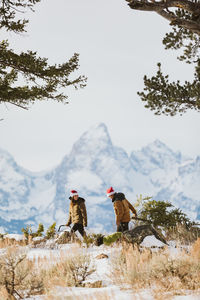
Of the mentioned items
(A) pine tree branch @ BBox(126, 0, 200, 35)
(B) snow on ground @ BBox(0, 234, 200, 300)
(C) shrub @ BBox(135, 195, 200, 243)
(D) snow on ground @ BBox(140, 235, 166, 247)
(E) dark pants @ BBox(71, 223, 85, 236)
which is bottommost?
(B) snow on ground @ BBox(0, 234, 200, 300)

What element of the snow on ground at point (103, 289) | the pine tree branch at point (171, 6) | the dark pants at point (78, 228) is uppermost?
the pine tree branch at point (171, 6)

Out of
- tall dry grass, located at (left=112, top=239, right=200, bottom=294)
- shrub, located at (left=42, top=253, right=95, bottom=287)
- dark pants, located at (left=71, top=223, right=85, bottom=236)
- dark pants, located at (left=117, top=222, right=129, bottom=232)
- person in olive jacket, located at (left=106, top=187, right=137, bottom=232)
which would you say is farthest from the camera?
dark pants, located at (left=71, top=223, right=85, bottom=236)

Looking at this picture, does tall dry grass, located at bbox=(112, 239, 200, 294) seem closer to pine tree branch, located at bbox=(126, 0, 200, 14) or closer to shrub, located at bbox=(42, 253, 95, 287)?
shrub, located at bbox=(42, 253, 95, 287)

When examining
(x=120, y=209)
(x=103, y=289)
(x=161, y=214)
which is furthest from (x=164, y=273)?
(x=161, y=214)

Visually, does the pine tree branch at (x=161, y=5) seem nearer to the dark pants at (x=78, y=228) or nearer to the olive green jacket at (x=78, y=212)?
the olive green jacket at (x=78, y=212)

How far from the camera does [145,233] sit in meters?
10.2

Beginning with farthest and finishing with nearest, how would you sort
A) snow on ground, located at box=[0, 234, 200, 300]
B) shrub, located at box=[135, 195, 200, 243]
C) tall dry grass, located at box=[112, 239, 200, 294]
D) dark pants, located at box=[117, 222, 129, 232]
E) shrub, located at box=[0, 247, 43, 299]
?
shrub, located at box=[135, 195, 200, 243] < dark pants, located at box=[117, 222, 129, 232] < shrub, located at box=[0, 247, 43, 299] < tall dry grass, located at box=[112, 239, 200, 294] < snow on ground, located at box=[0, 234, 200, 300]

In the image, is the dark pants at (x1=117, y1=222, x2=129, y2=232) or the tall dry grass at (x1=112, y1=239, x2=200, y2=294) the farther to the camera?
the dark pants at (x1=117, y1=222, x2=129, y2=232)

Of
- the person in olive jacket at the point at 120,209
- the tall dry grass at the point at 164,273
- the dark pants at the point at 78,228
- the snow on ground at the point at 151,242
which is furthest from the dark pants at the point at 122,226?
the tall dry grass at the point at 164,273

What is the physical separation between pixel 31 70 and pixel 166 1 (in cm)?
724

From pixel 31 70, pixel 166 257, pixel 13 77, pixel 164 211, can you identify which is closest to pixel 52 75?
pixel 31 70

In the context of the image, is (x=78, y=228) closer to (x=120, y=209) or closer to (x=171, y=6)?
(x=120, y=209)

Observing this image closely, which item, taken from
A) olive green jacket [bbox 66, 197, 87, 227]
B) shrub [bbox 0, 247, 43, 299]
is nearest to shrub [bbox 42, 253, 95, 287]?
shrub [bbox 0, 247, 43, 299]

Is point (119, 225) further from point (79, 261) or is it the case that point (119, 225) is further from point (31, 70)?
point (31, 70)
